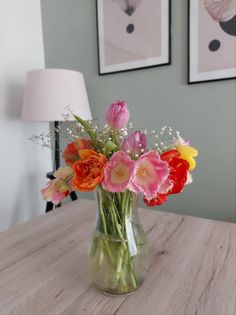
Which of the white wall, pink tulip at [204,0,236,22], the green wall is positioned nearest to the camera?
pink tulip at [204,0,236,22]

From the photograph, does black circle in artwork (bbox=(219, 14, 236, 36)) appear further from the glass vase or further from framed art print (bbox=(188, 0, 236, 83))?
Answer: the glass vase

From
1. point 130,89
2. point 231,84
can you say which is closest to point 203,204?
point 231,84

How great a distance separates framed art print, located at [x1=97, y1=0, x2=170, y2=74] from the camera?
1446 millimetres

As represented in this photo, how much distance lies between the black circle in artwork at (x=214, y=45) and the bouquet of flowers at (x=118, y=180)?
92cm

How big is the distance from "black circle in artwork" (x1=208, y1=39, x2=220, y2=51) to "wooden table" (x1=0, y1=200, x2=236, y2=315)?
2.82 ft

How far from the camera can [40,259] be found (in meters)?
0.78

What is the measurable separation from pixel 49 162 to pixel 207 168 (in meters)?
1.22

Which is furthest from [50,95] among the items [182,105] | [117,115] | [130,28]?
[117,115]

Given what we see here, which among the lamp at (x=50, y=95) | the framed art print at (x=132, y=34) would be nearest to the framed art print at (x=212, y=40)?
the framed art print at (x=132, y=34)

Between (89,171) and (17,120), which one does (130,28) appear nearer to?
(17,120)

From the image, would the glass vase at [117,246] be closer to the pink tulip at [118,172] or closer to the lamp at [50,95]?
the pink tulip at [118,172]

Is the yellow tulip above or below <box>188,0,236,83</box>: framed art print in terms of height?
below

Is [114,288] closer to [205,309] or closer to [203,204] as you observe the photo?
[205,309]

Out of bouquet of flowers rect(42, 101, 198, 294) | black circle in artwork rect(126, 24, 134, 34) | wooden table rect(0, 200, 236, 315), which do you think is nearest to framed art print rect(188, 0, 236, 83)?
black circle in artwork rect(126, 24, 134, 34)
